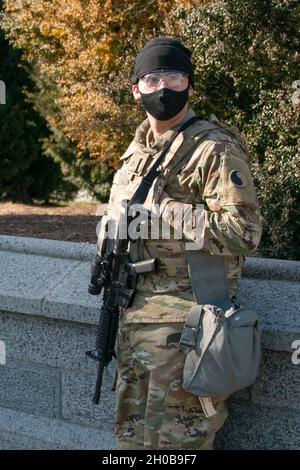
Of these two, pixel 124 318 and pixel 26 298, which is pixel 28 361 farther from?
pixel 124 318

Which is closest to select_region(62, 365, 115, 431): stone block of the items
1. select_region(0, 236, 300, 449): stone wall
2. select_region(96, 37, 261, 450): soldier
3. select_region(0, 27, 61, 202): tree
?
select_region(0, 236, 300, 449): stone wall

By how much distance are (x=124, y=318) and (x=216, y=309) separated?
0.42 metres

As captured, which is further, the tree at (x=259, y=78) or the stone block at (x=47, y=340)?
the tree at (x=259, y=78)

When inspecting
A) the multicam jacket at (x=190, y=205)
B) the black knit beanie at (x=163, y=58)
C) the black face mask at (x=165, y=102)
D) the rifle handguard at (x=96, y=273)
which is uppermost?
the black knit beanie at (x=163, y=58)

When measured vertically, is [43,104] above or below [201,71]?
below

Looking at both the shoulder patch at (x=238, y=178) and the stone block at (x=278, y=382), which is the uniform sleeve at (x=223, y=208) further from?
the stone block at (x=278, y=382)

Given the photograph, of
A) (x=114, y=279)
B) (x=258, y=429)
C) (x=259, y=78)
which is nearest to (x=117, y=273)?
(x=114, y=279)

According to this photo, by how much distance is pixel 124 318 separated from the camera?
258 cm

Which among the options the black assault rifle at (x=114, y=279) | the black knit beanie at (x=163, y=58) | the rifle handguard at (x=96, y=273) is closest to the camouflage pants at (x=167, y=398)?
the black assault rifle at (x=114, y=279)

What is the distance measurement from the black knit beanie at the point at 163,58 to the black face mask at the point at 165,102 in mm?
83

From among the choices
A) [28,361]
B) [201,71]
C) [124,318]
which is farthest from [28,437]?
[201,71]

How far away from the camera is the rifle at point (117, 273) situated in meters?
2.47

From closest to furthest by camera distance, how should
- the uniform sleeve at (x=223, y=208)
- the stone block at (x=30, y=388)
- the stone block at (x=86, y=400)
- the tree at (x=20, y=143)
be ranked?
1. the uniform sleeve at (x=223, y=208)
2. the stone block at (x=86, y=400)
3. the stone block at (x=30, y=388)
4. the tree at (x=20, y=143)

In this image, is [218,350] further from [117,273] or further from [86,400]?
[86,400]
